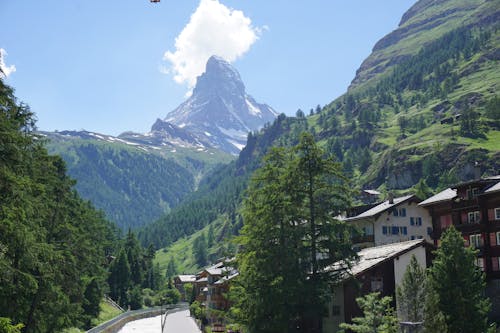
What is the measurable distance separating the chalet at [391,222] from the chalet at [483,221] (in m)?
14.1

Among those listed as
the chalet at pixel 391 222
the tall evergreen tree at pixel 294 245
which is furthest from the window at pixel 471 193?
the tall evergreen tree at pixel 294 245

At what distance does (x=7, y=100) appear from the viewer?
33594 mm

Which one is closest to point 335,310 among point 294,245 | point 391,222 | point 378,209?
point 294,245

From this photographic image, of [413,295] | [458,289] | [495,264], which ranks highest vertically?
[495,264]

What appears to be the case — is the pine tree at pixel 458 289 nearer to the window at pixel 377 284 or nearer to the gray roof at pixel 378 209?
the window at pixel 377 284

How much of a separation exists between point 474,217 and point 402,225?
785 inches

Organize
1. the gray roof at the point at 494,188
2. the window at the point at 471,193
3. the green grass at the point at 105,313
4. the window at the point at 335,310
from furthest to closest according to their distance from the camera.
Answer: the green grass at the point at 105,313
the window at the point at 471,193
the gray roof at the point at 494,188
the window at the point at 335,310

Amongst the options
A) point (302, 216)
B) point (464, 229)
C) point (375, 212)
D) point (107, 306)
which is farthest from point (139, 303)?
point (302, 216)

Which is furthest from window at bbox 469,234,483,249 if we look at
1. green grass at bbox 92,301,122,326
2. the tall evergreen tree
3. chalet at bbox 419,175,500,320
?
green grass at bbox 92,301,122,326

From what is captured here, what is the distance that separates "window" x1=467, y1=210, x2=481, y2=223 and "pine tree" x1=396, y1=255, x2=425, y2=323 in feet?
94.9

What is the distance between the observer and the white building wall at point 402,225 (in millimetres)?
80438

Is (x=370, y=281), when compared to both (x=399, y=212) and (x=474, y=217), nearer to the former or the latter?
(x=474, y=217)

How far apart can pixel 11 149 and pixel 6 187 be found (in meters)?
2.53

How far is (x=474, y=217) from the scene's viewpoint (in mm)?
63406
